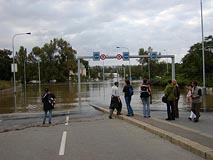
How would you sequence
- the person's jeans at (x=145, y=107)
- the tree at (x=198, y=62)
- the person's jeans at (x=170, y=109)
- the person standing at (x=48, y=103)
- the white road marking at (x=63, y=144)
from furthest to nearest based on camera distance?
the tree at (x=198, y=62)
the person standing at (x=48, y=103)
the person's jeans at (x=145, y=107)
the person's jeans at (x=170, y=109)
the white road marking at (x=63, y=144)

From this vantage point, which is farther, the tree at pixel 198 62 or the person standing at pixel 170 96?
the tree at pixel 198 62

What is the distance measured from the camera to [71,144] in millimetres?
11055

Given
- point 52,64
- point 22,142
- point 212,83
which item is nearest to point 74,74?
point 52,64

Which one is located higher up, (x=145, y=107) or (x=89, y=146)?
(x=145, y=107)

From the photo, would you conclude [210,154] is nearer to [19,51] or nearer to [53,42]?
[53,42]

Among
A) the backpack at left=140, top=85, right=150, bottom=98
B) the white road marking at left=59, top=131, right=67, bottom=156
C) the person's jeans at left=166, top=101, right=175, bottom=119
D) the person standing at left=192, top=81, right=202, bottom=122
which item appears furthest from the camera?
the backpack at left=140, top=85, right=150, bottom=98

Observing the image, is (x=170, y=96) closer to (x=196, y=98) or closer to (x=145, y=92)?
(x=196, y=98)

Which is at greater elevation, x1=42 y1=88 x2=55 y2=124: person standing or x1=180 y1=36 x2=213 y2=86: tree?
x1=180 y1=36 x2=213 y2=86: tree

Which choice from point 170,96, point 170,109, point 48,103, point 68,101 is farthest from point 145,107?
point 68,101

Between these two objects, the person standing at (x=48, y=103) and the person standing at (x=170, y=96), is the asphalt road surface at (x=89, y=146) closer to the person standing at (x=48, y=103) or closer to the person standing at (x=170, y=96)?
the person standing at (x=170, y=96)

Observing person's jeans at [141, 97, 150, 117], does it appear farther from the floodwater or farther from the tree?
the tree


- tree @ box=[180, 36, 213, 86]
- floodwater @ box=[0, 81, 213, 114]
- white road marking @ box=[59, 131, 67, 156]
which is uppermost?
tree @ box=[180, 36, 213, 86]

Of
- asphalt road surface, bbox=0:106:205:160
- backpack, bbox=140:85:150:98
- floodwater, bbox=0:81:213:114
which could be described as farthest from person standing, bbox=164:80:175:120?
floodwater, bbox=0:81:213:114

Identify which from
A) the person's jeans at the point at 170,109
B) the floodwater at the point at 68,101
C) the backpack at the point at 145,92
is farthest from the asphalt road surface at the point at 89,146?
the floodwater at the point at 68,101
